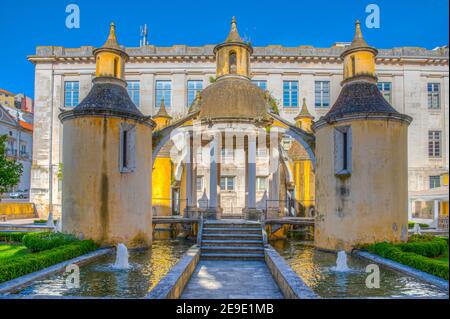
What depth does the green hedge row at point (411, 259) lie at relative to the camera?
9852mm

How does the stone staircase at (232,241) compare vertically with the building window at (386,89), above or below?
below

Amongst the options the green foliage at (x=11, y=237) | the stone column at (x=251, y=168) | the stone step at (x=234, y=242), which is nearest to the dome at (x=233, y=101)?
the stone column at (x=251, y=168)

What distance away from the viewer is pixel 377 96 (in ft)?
52.4

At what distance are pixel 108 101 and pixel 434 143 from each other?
38.9 meters

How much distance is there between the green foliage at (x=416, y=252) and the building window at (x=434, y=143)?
3209 cm

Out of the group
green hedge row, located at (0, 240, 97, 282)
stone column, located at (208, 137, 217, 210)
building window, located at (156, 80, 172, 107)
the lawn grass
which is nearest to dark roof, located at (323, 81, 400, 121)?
stone column, located at (208, 137, 217, 210)

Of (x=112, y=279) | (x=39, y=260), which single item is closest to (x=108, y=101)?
(x=39, y=260)

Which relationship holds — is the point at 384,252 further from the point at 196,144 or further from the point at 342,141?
the point at 196,144

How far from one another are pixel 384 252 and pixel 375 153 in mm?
3700

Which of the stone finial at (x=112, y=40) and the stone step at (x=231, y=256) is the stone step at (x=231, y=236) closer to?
the stone step at (x=231, y=256)

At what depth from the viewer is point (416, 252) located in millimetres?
13422

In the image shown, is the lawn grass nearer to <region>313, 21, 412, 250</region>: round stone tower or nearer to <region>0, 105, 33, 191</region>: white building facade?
<region>313, 21, 412, 250</region>: round stone tower

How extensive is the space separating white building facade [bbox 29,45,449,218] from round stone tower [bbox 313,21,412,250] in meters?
28.5
